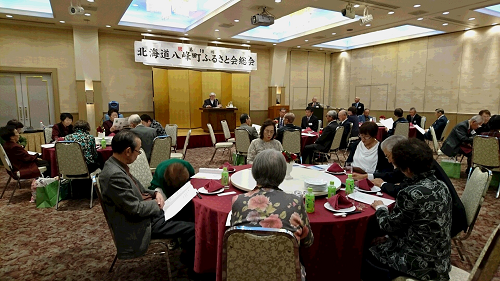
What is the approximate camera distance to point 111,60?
32.5 feet

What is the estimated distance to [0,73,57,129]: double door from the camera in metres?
8.58

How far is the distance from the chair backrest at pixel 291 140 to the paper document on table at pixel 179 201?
3.36m

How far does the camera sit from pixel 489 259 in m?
1.31

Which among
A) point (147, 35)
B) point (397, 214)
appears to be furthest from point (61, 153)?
point (147, 35)

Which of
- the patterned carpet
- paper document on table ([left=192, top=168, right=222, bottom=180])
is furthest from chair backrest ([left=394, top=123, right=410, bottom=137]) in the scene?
paper document on table ([left=192, top=168, right=222, bottom=180])

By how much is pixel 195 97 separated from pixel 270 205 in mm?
10029

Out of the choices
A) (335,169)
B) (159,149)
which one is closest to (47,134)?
(159,149)

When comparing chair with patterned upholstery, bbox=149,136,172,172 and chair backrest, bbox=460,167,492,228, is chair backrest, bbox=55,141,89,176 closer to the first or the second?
chair with patterned upholstery, bbox=149,136,172,172

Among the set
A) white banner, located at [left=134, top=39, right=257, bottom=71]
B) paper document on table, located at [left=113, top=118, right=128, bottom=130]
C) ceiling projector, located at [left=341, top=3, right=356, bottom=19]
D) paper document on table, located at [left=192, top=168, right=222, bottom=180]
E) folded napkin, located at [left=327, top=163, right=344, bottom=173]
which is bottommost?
paper document on table, located at [left=192, top=168, right=222, bottom=180]

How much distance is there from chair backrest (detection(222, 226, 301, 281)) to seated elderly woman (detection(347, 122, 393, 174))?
217 centimetres

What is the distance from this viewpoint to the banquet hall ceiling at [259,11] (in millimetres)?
6961

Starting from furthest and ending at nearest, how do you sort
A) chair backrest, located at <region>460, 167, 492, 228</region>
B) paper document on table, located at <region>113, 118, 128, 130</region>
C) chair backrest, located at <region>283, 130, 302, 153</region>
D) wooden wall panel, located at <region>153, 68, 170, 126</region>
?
1. wooden wall panel, located at <region>153, 68, 170, 126</region>
2. paper document on table, located at <region>113, 118, 128, 130</region>
3. chair backrest, located at <region>283, 130, 302, 153</region>
4. chair backrest, located at <region>460, 167, 492, 228</region>

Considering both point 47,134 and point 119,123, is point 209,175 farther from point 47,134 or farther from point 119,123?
point 47,134

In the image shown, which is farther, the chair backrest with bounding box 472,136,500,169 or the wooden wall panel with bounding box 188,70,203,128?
the wooden wall panel with bounding box 188,70,203,128
